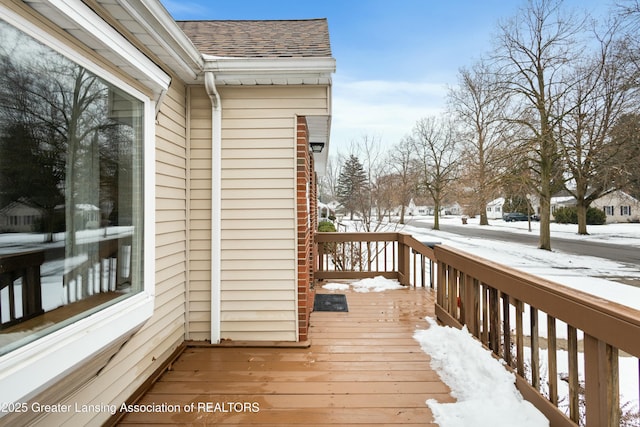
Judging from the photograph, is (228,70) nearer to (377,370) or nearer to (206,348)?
(206,348)

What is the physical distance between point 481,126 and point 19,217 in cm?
1646

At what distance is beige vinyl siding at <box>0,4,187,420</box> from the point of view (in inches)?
61.8

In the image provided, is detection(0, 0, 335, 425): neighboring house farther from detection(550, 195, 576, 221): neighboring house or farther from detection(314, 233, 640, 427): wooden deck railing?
detection(550, 195, 576, 221): neighboring house

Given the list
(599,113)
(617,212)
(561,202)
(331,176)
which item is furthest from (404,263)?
(561,202)

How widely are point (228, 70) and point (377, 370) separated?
281cm

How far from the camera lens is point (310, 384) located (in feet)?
7.75

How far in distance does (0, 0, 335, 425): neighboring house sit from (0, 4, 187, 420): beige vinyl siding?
0.4 inches

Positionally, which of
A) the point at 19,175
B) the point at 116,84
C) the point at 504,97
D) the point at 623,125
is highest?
the point at 504,97

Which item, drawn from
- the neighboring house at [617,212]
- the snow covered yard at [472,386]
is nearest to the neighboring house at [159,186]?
the snow covered yard at [472,386]

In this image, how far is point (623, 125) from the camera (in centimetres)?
1141

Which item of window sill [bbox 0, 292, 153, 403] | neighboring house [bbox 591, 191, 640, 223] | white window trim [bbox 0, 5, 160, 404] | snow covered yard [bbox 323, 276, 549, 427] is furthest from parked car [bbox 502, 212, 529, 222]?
window sill [bbox 0, 292, 153, 403]

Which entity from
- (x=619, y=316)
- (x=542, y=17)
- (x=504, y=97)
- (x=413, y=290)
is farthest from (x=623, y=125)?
(x=619, y=316)

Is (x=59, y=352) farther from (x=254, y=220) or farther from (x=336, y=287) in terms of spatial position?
(x=336, y=287)

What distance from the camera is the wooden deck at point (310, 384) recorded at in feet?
6.60
